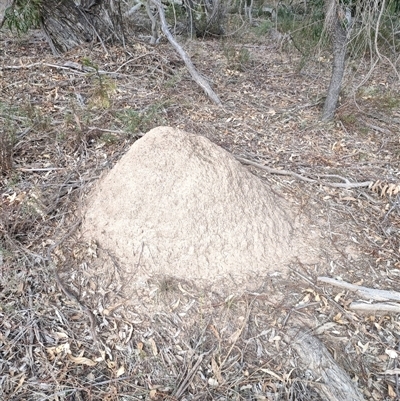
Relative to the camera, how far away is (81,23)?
418 centimetres

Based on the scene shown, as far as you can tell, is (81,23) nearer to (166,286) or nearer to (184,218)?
(184,218)

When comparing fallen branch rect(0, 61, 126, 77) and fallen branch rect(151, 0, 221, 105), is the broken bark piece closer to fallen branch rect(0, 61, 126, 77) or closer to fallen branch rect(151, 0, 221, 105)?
fallen branch rect(151, 0, 221, 105)

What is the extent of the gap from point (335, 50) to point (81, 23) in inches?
103

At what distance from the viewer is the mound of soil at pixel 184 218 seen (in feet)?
6.86

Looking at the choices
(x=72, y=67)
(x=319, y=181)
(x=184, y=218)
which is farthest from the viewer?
(x=72, y=67)

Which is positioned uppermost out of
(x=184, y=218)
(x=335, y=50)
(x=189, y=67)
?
(x=335, y=50)

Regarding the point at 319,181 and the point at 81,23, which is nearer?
the point at 319,181

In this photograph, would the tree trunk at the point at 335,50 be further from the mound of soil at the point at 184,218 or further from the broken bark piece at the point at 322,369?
the broken bark piece at the point at 322,369

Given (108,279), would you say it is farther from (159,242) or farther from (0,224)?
(0,224)

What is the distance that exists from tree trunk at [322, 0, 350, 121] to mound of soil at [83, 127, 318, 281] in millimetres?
1626

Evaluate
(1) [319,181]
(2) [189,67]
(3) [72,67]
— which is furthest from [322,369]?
(3) [72,67]

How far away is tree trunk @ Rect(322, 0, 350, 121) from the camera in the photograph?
9.86 feet

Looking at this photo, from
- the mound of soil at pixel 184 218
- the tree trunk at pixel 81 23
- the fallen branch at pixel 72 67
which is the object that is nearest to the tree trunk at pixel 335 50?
the mound of soil at pixel 184 218

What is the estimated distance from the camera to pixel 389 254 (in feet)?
7.51
